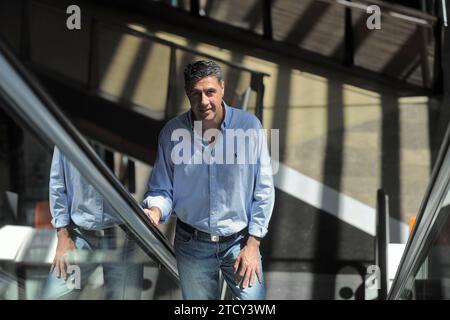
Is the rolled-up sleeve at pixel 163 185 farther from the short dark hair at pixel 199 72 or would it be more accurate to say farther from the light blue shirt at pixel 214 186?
the short dark hair at pixel 199 72

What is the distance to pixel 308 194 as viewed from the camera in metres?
4.55

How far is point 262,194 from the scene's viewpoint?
11.7ft

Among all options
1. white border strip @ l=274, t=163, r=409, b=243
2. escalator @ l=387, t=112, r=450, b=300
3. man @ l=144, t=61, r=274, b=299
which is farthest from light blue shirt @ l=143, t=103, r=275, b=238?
escalator @ l=387, t=112, r=450, b=300

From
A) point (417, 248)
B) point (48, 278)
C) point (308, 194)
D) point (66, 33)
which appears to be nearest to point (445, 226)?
point (417, 248)

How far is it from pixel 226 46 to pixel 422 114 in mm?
1275

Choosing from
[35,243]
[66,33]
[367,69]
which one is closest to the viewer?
[35,243]

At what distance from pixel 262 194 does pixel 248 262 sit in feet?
1.10

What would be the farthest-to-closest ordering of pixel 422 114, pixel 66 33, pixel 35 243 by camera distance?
pixel 422 114 → pixel 66 33 → pixel 35 243

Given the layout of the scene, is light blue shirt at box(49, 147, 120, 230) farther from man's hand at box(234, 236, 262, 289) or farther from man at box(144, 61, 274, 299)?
man's hand at box(234, 236, 262, 289)

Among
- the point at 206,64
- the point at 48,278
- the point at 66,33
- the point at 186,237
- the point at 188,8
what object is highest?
the point at 188,8

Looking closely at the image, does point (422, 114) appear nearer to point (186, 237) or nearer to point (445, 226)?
point (445, 226)

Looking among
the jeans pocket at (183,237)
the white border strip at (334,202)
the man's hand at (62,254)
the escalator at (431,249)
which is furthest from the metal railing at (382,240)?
the man's hand at (62,254)

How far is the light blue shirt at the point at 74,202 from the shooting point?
300cm

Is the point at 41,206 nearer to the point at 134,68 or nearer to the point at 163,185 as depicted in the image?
the point at 163,185
